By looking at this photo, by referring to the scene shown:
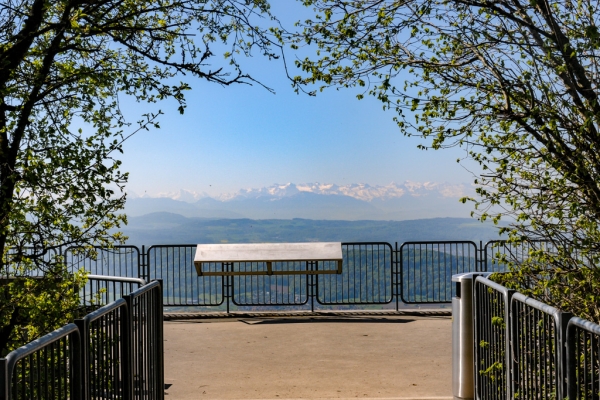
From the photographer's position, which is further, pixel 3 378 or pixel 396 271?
pixel 396 271

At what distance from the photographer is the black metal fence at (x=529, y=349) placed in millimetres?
4133

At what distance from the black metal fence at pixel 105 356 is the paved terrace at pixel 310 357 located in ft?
6.02

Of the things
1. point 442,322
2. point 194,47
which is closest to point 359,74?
point 194,47

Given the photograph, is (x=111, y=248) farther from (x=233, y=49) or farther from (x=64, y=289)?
(x=233, y=49)

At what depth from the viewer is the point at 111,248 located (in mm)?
7527

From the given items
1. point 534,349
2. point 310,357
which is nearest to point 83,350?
point 534,349

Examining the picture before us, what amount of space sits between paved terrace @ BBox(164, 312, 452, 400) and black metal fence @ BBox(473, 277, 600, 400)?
1451 mm

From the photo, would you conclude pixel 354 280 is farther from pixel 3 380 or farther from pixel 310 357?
pixel 3 380

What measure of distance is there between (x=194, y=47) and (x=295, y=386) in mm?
4543

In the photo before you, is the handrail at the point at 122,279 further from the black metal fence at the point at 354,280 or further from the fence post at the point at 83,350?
the black metal fence at the point at 354,280

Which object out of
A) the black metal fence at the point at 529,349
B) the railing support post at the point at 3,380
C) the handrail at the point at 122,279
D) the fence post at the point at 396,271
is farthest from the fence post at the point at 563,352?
the fence post at the point at 396,271

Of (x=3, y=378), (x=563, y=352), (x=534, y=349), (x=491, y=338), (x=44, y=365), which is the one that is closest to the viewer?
(x=3, y=378)

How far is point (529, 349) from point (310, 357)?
5230mm

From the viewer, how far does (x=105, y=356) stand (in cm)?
531
